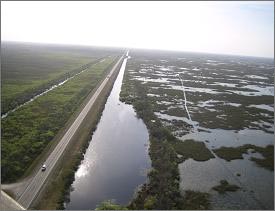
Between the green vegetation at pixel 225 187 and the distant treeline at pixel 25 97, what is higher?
the distant treeline at pixel 25 97

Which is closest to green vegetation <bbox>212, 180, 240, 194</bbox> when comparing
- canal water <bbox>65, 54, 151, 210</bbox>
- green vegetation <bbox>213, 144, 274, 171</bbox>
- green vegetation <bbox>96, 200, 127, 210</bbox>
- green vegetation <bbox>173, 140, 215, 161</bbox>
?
green vegetation <bbox>173, 140, 215, 161</bbox>

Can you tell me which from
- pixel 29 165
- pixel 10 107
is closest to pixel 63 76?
pixel 10 107

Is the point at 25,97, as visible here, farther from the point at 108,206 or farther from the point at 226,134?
the point at 108,206

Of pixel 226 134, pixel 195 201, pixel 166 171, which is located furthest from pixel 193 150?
pixel 195 201

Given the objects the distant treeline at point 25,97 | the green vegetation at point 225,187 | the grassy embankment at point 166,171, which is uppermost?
the distant treeline at point 25,97

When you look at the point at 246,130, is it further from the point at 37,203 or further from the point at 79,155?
the point at 37,203

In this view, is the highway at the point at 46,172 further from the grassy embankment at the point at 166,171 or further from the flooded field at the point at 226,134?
the flooded field at the point at 226,134

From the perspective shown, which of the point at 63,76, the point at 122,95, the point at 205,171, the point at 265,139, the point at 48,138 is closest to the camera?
the point at 205,171

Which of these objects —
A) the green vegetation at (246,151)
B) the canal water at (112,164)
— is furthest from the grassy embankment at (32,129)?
the green vegetation at (246,151)
